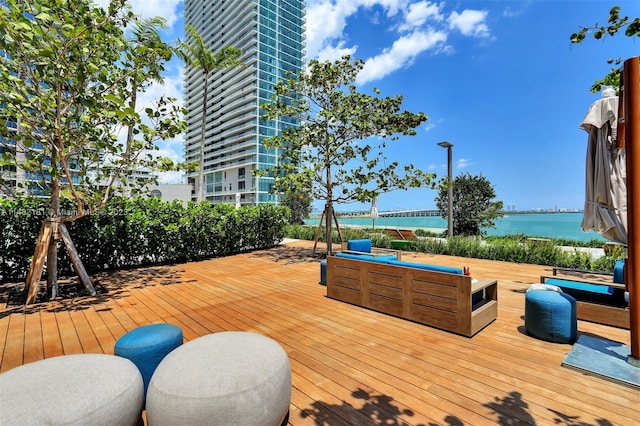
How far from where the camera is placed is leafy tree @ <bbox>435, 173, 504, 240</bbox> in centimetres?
1733

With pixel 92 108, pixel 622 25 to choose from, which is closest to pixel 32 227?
pixel 92 108

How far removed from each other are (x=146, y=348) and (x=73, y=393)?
79 centimetres

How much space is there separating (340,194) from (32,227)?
7829 mm

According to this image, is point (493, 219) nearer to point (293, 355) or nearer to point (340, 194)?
point (340, 194)

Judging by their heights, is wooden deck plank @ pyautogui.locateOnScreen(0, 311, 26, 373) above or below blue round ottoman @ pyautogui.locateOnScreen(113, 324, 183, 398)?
below

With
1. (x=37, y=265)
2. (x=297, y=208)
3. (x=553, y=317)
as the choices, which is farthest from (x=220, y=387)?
(x=297, y=208)

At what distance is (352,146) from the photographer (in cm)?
972

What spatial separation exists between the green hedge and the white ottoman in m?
6.13

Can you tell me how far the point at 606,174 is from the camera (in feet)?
10.9

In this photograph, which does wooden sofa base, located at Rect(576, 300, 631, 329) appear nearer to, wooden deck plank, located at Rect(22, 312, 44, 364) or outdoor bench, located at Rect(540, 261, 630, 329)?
outdoor bench, located at Rect(540, 261, 630, 329)

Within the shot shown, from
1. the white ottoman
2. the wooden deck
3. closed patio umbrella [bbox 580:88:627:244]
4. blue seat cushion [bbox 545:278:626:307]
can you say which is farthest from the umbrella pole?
the white ottoman

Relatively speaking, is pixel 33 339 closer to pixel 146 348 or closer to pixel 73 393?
pixel 146 348

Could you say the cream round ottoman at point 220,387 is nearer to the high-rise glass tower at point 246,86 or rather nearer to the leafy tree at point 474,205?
the leafy tree at point 474,205

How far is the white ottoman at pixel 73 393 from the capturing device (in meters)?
1.35
